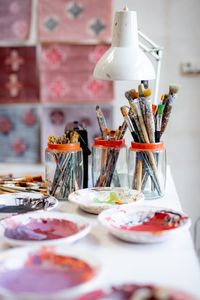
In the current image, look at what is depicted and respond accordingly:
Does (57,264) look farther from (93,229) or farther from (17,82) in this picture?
(17,82)

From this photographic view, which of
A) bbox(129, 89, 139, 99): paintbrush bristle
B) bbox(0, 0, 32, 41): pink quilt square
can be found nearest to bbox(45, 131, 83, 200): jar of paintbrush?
bbox(129, 89, 139, 99): paintbrush bristle

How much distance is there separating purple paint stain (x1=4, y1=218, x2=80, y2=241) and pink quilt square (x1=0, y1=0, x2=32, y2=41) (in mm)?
1872

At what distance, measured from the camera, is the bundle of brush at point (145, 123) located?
1.66 metres

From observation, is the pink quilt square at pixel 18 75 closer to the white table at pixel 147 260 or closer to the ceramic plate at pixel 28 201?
the ceramic plate at pixel 28 201

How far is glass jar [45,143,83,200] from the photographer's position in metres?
1.67

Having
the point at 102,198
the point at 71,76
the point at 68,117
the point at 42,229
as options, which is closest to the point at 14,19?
the point at 71,76

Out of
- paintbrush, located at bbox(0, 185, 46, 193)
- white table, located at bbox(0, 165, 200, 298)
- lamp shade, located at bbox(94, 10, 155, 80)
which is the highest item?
lamp shade, located at bbox(94, 10, 155, 80)

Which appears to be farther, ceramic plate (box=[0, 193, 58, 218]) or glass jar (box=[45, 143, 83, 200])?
glass jar (box=[45, 143, 83, 200])

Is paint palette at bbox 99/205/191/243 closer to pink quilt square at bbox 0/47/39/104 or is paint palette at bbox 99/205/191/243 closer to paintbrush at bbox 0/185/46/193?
paintbrush at bbox 0/185/46/193

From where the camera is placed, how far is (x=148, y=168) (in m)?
1.69

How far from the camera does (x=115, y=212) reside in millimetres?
1396

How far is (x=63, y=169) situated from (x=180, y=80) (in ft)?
4.95

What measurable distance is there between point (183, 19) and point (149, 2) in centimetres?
21

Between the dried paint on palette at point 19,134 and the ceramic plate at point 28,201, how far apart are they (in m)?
1.48
